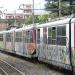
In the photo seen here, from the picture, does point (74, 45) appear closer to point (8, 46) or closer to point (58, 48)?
point (58, 48)

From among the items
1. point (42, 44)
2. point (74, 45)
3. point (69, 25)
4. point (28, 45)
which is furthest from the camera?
point (28, 45)

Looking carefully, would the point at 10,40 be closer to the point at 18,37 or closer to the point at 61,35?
the point at 18,37

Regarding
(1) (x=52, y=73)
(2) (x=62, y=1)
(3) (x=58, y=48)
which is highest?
(2) (x=62, y=1)

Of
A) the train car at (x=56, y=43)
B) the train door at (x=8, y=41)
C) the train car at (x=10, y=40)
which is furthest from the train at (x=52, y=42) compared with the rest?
the train door at (x=8, y=41)

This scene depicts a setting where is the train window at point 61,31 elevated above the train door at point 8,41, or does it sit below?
above

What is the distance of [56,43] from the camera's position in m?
19.0

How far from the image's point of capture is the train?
16.6 m

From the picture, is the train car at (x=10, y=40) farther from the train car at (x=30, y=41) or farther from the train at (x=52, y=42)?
the train car at (x=30, y=41)

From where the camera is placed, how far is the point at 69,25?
1672cm

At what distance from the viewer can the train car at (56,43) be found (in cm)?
1695

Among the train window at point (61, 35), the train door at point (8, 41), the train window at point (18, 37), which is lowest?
the train door at point (8, 41)

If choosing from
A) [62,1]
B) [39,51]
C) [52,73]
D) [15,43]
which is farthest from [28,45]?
[62,1]

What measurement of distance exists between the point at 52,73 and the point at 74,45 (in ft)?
12.9

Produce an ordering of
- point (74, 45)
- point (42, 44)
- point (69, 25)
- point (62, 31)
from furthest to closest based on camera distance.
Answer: point (42, 44)
point (62, 31)
point (69, 25)
point (74, 45)
